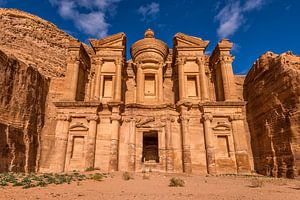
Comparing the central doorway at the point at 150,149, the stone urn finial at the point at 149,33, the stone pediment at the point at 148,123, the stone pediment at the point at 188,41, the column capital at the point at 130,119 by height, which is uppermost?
the stone urn finial at the point at 149,33

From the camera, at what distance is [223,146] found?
17156mm

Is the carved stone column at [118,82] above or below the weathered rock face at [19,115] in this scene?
above

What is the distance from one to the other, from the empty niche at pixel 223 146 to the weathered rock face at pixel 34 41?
1951 cm

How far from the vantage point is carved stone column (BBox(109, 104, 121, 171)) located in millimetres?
15928

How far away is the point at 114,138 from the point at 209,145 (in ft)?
24.5

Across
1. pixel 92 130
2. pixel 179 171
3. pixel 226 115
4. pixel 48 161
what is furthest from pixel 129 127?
pixel 226 115

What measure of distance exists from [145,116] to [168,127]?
7.11 feet

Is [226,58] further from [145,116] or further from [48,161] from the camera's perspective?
[48,161]

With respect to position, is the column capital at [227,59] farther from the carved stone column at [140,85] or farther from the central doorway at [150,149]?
the central doorway at [150,149]

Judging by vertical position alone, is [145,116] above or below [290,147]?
above

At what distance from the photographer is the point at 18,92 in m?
15.8

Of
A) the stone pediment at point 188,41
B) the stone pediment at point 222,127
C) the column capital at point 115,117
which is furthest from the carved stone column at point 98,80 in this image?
the stone pediment at point 222,127

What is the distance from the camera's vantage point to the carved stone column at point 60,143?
52.0 feet

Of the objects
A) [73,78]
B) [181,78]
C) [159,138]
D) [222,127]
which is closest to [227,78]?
[181,78]
